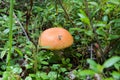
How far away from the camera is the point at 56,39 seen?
1.96 meters

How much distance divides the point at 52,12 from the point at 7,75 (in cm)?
116

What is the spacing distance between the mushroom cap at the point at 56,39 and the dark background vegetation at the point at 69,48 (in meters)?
0.07

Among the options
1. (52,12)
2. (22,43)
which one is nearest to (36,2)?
(52,12)

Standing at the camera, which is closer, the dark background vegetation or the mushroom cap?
the dark background vegetation

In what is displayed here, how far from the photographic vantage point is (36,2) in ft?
10.6

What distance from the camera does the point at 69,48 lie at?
7.11 ft

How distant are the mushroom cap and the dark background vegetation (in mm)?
69

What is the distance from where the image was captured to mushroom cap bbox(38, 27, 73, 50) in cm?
193

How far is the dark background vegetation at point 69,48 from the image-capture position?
1676 mm

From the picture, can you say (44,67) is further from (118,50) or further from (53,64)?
(118,50)

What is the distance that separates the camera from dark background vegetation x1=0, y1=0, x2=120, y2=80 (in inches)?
66.0

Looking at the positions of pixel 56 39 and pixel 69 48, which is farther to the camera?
pixel 69 48

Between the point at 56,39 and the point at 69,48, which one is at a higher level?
the point at 56,39

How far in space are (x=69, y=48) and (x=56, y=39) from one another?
→ 9.6 inches
